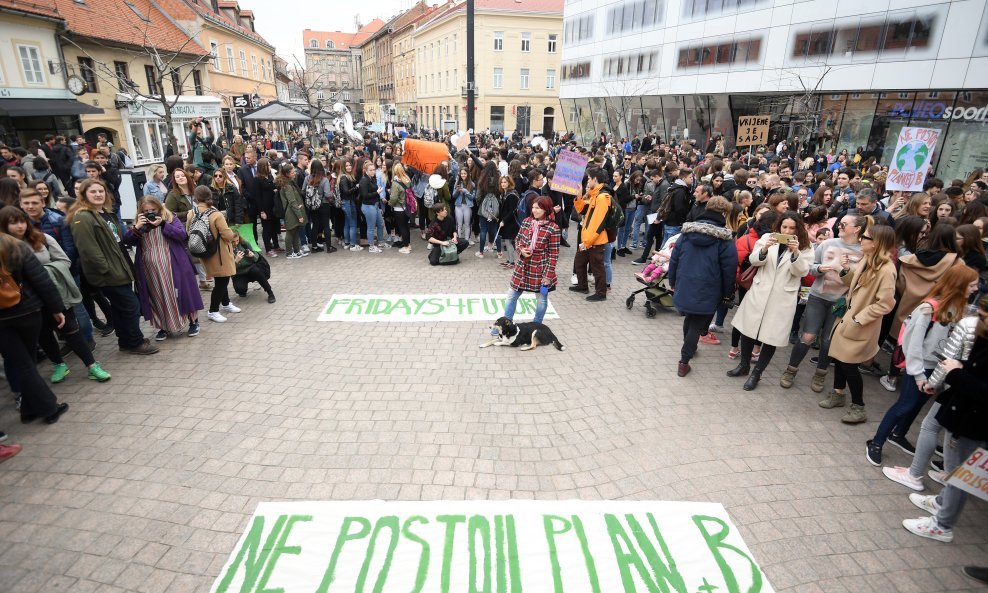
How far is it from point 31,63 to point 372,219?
18.4 meters

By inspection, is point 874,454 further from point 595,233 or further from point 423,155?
point 423,155

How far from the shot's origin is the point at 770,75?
21.3 m

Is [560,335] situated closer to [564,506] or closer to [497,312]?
[497,312]

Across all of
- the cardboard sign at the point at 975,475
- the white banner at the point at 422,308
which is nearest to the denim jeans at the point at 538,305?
the white banner at the point at 422,308

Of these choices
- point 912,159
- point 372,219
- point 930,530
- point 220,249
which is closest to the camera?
point 930,530

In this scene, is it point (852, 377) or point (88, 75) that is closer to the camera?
point (852, 377)

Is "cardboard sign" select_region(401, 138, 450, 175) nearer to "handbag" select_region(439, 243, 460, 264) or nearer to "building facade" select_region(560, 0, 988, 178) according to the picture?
"handbag" select_region(439, 243, 460, 264)

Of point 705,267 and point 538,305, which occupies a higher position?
point 705,267

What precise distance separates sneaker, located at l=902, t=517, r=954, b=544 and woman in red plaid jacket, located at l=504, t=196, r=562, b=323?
12.9 ft

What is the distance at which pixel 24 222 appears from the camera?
4723 millimetres

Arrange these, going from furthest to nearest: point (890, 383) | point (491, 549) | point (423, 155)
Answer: point (423, 155) → point (890, 383) → point (491, 549)

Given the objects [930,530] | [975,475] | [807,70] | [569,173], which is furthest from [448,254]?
[807,70]

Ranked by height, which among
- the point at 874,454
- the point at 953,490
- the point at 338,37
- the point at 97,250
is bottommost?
the point at 874,454

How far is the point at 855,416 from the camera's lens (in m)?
4.93
